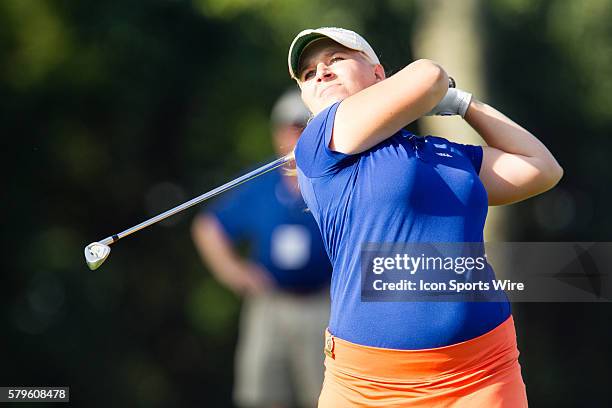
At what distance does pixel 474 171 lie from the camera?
265cm

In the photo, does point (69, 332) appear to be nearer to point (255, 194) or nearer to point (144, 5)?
point (144, 5)

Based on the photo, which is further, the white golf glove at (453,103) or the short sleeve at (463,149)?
the white golf glove at (453,103)

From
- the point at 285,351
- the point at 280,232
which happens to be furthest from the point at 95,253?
the point at 285,351

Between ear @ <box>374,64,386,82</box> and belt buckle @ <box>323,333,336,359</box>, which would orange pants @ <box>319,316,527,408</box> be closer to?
belt buckle @ <box>323,333,336,359</box>

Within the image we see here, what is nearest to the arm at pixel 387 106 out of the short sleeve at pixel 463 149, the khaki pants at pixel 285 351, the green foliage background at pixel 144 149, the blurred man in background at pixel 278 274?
the short sleeve at pixel 463 149

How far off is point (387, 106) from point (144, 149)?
544 cm

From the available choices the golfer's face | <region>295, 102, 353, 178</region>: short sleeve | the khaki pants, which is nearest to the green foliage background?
the khaki pants

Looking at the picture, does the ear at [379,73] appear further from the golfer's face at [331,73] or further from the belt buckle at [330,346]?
the belt buckle at [330,346]

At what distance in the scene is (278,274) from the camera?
5102 mm

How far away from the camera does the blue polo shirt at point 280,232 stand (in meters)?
5.01

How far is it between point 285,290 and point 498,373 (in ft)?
8.64

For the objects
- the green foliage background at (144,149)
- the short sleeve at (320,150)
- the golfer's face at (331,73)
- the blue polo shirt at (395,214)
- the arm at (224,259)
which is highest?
the green foliage background at (144,149)

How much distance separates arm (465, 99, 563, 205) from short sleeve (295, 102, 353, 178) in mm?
449

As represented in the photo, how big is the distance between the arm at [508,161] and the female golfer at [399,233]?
6.9 inches
